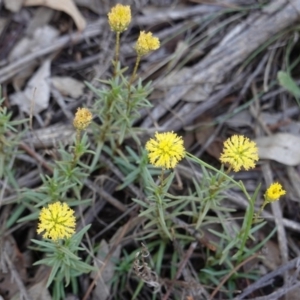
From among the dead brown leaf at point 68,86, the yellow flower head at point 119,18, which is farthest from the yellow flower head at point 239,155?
the dead brown leaf at point 68,86

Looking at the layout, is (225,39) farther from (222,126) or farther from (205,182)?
(205,182)

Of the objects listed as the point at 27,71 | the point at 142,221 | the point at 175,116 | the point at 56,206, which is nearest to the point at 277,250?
the point at 142,221

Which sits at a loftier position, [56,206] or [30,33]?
[30,33]

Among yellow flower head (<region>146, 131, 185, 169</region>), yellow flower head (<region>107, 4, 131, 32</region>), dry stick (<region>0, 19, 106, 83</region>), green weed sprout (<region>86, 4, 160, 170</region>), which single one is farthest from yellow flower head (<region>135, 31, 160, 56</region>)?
dry stick (<region>0, 19, 106, 83</region>)

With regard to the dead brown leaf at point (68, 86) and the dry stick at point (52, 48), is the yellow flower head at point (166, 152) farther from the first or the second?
the dry stick at point (52, 48)

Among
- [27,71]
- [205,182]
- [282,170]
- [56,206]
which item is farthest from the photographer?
[27,71]

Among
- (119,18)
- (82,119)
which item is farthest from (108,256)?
(119,18)

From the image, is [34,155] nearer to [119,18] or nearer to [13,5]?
[119,18]
